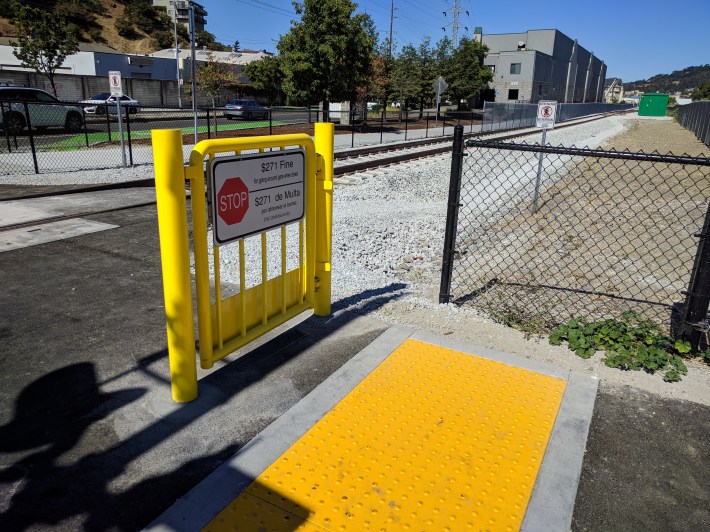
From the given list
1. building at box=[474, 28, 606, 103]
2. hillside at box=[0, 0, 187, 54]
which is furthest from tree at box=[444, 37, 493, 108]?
hillside at box=[0, 0, 187, 54]

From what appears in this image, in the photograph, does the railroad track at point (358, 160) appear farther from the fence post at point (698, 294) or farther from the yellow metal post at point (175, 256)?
the fence post at point (698, 294)

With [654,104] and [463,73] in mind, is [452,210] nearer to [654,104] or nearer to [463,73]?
[463,73]

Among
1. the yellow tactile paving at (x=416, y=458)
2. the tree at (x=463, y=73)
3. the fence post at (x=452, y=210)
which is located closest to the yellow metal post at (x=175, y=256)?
the yellow tactile paving at (x=416, y=458)

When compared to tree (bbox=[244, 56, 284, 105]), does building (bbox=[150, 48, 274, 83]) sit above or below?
above

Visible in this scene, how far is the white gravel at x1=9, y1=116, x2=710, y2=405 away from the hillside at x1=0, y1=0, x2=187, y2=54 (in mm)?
81329

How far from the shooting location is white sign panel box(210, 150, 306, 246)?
339 centimetres

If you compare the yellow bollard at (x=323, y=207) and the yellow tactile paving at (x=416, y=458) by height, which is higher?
the yellow bollard at (x=323, y=207)

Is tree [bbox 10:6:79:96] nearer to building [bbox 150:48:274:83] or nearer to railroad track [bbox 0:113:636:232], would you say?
building [bbox 150:48:274:83]

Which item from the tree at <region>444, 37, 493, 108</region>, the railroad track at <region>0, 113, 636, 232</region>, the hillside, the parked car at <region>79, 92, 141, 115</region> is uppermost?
the hillside

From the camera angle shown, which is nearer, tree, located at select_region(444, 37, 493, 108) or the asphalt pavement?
the asphalt pavement

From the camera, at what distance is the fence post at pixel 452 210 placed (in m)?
4.69

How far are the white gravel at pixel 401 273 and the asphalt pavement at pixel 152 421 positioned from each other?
30 centimetres

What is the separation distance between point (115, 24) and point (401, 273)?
9577 centimetres

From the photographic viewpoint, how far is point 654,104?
75.1 m
